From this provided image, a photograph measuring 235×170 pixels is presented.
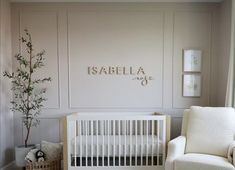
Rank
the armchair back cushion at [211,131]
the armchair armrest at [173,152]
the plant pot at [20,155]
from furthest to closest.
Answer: the plant pot at [20,155], the armchair back cushion at [211,131], the armchair armrest at [173,152]

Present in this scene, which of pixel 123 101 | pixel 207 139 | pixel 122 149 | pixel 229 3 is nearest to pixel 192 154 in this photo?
pixel 207 139

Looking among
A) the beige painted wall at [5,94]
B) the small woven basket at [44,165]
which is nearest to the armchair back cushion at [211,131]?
the small woven basket at [44,165]

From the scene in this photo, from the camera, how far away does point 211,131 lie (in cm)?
286

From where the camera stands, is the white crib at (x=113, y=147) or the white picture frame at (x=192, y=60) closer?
the white crib at (x=113, y=147)

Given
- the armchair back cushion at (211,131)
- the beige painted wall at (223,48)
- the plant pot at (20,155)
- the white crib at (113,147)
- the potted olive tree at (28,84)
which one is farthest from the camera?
the potted olive tree at (28,84)

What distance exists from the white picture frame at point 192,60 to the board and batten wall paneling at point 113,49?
0.27 ft

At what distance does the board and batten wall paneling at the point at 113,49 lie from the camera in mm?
3613

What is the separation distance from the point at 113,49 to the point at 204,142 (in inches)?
74.1

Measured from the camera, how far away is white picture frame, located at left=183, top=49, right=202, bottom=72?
143 inches

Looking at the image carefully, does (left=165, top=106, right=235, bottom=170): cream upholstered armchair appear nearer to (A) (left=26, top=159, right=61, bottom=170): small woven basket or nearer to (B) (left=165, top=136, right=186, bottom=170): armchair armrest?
(B) (left=165, top=136, right=186, bottom=170): armchair armrest

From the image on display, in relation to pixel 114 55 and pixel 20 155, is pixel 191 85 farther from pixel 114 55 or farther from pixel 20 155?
pixel 20 155

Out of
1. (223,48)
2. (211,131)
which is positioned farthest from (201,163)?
(223,48)

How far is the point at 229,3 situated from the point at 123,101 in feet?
6.93

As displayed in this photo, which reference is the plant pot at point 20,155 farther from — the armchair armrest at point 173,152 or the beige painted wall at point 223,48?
the beige painted wall at point 223,48
